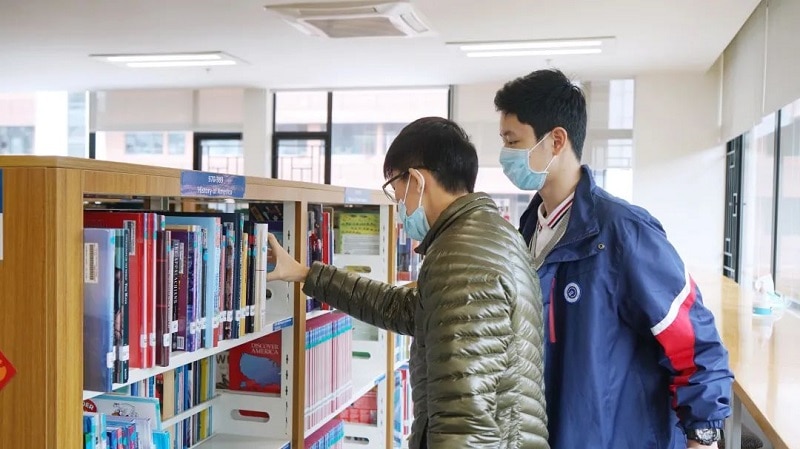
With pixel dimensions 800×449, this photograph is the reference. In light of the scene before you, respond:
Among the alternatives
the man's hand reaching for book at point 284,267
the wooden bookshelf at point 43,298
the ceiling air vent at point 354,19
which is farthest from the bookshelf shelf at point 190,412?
the ceiling air vent at point 354,19

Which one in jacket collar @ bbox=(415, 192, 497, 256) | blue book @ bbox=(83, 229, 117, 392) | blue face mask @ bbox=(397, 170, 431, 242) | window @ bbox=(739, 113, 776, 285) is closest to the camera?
blue book @ bbox=(83, 229, 117, 392)

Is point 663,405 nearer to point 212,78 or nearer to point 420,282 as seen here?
point 420,282

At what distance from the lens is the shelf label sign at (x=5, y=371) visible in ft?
3.62

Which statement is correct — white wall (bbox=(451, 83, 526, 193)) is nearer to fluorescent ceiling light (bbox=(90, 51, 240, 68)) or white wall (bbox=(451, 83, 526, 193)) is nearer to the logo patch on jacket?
fluorescent ceiling light (bbox=(90, 51, 240, 68))

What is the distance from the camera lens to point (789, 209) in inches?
174

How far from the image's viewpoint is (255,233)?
1.75 meters

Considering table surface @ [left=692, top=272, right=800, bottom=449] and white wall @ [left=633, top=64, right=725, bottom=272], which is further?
white wall @ [left=633, top=64, right=725, bottom=272]

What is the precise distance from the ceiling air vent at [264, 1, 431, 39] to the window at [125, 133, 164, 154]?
3.93m

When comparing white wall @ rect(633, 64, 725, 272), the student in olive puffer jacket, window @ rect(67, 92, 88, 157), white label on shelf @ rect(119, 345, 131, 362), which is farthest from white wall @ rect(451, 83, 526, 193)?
white label on shelf @ rect(119, 345, 131, 362)

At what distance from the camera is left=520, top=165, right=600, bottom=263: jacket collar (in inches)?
58.8

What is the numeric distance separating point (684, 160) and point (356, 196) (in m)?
5.26

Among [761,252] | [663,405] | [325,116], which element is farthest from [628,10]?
[325,116]

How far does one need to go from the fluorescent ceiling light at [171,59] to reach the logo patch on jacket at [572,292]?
5.18 metres

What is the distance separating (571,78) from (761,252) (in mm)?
4178
